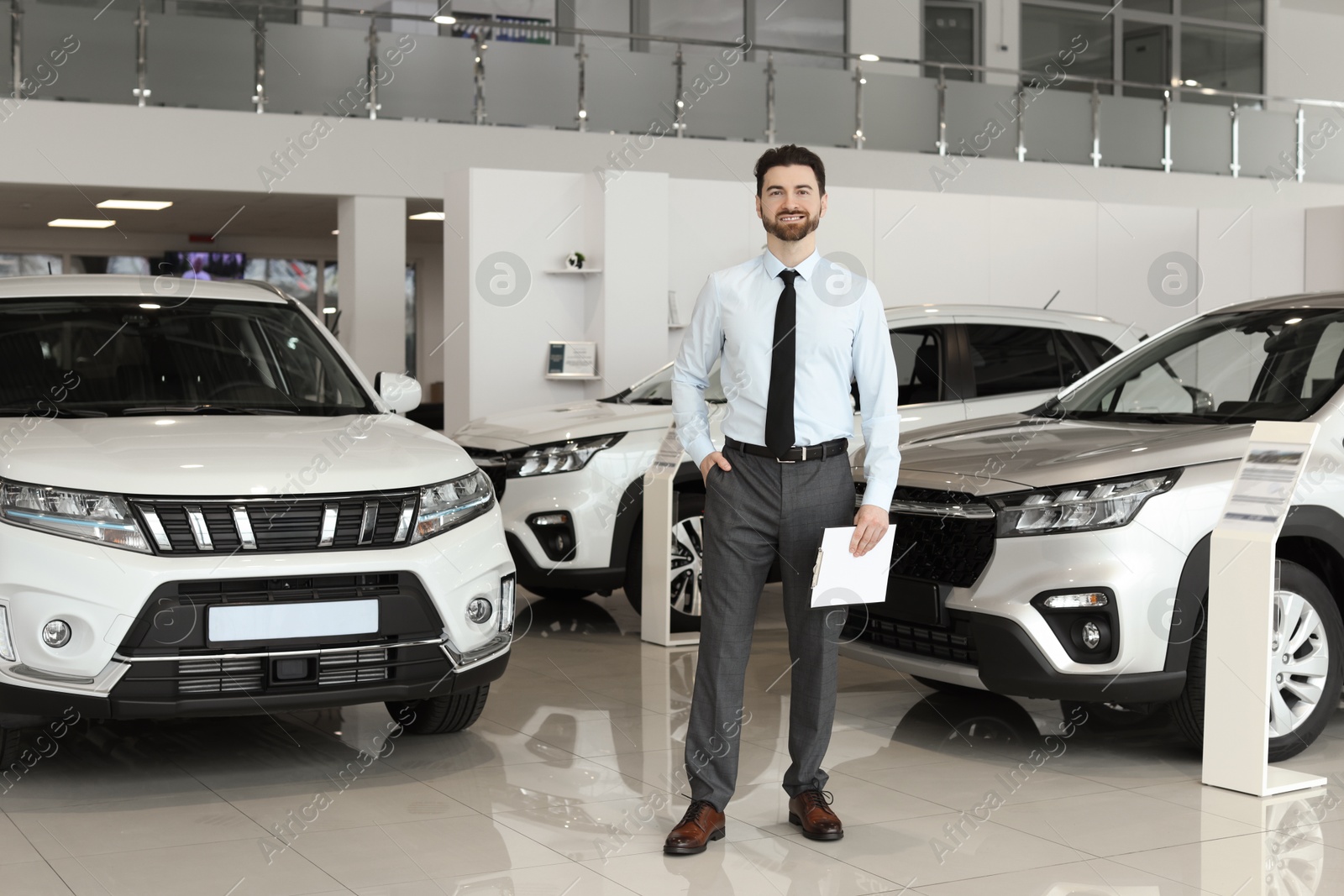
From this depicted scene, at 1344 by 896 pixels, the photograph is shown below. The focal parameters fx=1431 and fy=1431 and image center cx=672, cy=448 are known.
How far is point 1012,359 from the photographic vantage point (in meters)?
6.54

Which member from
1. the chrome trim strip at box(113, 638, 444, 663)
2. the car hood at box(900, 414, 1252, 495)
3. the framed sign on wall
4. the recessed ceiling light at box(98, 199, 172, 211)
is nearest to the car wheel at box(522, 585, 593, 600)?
the framed sign on wall

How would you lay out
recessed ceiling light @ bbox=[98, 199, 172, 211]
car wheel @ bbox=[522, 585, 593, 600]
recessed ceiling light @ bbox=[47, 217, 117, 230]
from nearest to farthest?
car wheel @ bbox=[522, 585, 593, 600]
recessed ceiling light @ bbox=[98, 199, 172, 211]
recessed ceiling light @ bbox=[47, 217, 117, 230]

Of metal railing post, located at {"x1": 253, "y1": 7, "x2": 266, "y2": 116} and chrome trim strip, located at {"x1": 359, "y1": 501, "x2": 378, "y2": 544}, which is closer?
chrome trim strip, located at {"x1": 359, "y1": 501, "x2": 378, "y2": 544}

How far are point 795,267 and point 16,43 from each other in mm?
9383

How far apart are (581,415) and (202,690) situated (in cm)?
313

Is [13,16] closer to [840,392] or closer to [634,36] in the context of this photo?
[634,36]

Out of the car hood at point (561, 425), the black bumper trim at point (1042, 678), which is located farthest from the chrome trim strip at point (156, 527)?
the car hood at point (561, 425)

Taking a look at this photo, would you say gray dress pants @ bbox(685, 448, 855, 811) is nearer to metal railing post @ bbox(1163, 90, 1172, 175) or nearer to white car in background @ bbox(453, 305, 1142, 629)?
white car in background @ bbox(453, 305, 1142, 629)

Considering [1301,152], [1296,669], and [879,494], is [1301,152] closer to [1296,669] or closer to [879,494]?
[1296,669]

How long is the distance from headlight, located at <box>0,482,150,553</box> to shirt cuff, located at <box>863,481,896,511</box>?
5.95 feet

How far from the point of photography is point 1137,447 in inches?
165

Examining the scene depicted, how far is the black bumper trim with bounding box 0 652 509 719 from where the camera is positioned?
3.58 m

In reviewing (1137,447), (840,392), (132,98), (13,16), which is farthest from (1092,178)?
(840,392)

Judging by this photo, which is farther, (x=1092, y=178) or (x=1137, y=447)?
(x=1092, y=178)
